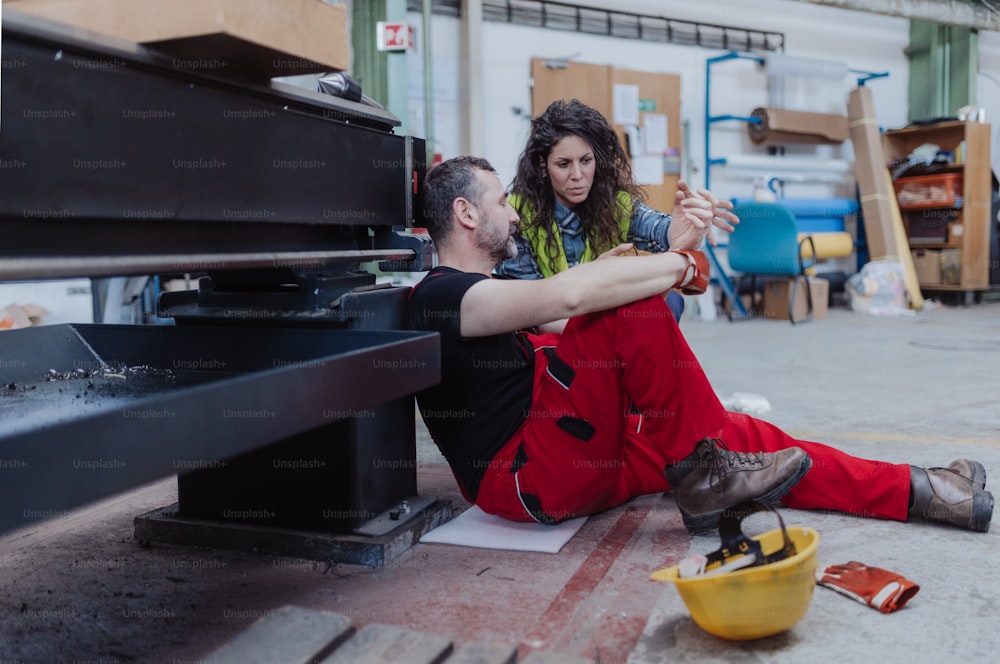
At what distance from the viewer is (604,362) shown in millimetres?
1679

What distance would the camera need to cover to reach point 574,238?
9.07ft

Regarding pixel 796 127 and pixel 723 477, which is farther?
pixel 796 127

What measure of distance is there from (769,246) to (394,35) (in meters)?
3.45

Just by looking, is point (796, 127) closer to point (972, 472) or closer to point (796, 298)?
point (796, 298)

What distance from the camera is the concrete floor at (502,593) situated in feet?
4.44

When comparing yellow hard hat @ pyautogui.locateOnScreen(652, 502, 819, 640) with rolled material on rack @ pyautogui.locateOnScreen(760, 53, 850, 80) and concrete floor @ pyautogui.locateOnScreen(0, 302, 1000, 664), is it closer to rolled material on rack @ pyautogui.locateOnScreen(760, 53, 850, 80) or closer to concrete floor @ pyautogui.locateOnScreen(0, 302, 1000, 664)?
concrete floor @ pyautogui.locateOnScreen(0, 302, 1000, 664)

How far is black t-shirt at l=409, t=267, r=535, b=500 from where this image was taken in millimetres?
1812

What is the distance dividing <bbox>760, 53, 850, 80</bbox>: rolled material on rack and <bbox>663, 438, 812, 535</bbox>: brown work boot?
6640mm

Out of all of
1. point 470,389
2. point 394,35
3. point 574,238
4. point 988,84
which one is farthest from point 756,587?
point 988,84

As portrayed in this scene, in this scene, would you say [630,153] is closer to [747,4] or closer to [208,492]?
[747,4]

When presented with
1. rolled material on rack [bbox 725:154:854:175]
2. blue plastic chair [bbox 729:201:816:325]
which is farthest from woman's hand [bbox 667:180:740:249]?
rolled material on rack [bbox 725:154:854:175]

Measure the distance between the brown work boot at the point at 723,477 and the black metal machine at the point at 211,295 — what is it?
1.97ft

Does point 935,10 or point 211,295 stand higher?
point 935,10

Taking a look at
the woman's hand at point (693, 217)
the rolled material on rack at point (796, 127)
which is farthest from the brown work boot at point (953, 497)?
the rolled material on rack at point (796, 127)
